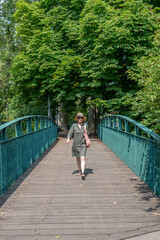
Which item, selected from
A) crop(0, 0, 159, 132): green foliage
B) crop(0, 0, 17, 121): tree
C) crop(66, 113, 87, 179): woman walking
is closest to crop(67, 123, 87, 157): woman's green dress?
crop(66, 113, 87, 179): woman walking

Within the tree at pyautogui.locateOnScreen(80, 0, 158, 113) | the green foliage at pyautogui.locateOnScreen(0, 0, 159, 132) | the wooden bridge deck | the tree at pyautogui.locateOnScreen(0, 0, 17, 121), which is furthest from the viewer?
the tree at pyautogui.locateOnScreen(0, 0, 17, 121)

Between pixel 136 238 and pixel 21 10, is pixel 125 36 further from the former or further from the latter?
pixel 136 238

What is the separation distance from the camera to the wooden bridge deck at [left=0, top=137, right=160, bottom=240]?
452 centimetres

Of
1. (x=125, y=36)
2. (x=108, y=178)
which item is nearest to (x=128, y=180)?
(x=108, y=178)

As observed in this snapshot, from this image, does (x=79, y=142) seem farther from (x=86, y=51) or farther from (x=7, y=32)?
(x=7, y=32)

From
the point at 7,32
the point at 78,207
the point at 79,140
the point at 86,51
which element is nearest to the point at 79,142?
the point at 79,140

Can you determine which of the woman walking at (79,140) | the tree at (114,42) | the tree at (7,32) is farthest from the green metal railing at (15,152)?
the tree at (7,32)

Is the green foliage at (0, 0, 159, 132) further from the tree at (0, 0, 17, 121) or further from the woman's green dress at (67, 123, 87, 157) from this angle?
the tree at (0, 0, 17, 121)

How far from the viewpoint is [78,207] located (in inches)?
223

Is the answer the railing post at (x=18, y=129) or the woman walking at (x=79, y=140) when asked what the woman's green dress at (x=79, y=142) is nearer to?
the woman walking at (x=79, y=140)

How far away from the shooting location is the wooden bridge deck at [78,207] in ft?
14.8

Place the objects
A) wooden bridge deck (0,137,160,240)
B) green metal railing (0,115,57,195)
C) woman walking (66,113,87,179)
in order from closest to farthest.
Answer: wooden bridge deck (0,137,160,240)
green metal railing (0,115,57,195)
woman walking (66,113,87,179)

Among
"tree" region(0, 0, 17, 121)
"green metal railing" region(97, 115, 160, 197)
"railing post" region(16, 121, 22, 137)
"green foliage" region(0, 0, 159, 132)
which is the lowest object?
"green metal railing" region(97, 115, 160, 197)

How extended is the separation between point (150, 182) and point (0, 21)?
3332 centimetres
